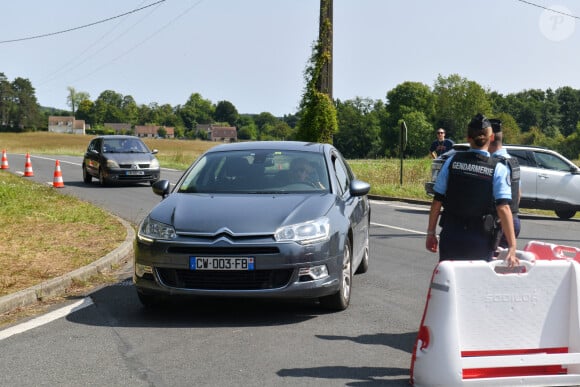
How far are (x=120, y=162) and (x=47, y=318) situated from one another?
16952 mm

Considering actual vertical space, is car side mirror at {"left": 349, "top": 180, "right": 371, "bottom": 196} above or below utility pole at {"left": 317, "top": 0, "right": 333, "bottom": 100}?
below

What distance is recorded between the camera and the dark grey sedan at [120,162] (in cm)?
2298

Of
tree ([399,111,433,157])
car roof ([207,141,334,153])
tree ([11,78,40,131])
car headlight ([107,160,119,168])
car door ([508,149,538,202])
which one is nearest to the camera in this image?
car roof ([207,141,334,153])

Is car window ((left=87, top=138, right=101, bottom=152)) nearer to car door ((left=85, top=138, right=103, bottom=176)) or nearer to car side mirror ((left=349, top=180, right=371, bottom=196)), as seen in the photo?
car door ((left=85, top=138, right=103, bottom=176))

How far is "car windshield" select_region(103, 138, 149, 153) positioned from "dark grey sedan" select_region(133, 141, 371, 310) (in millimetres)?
17068

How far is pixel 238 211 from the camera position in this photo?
21.5ft

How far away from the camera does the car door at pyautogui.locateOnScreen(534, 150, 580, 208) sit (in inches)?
685

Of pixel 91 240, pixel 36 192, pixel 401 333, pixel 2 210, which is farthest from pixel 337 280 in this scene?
pixel 36 192

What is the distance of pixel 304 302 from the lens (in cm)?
721

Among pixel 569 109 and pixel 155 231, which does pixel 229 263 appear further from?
pixel 569 109

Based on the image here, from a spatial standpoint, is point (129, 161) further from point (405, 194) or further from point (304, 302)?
point (304, 302)

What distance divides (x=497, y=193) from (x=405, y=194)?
16817mm

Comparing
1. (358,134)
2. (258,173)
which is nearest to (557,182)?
(258,173)

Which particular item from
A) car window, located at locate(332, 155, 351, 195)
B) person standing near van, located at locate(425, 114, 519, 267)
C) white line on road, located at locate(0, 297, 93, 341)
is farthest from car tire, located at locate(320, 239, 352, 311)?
white line on road, located at locate(0, 297, 93, 341)
